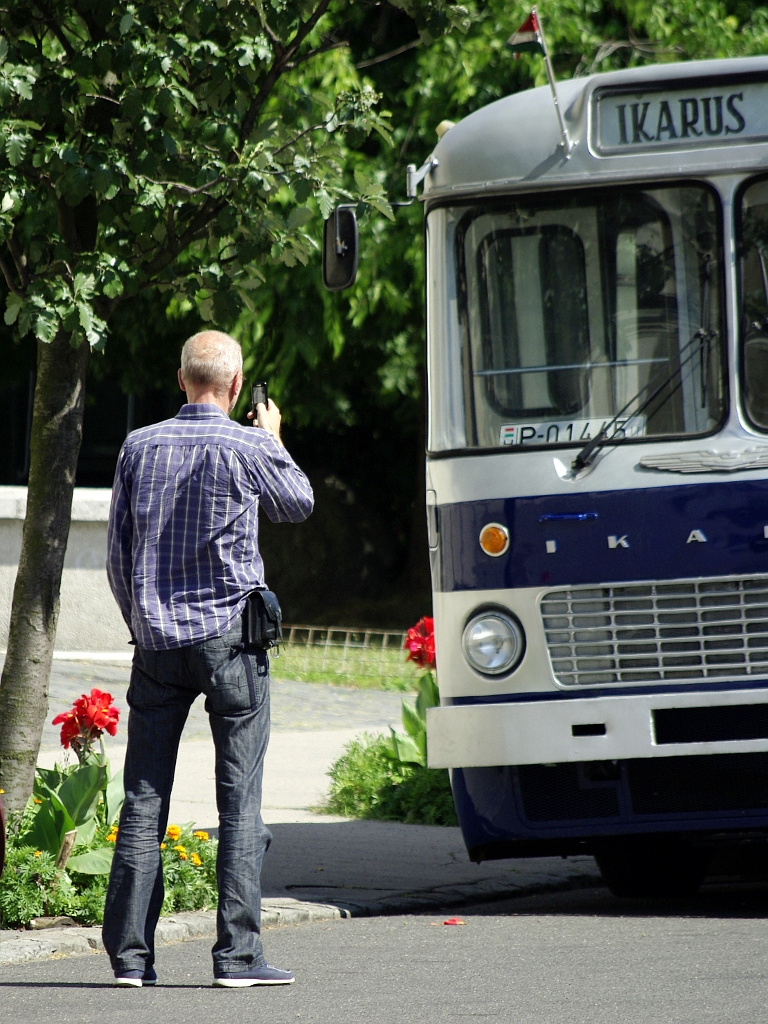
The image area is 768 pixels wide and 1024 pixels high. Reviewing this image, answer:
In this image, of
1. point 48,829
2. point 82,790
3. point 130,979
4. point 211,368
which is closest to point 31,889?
point 48,829

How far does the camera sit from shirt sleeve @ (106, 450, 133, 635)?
5.20 meters

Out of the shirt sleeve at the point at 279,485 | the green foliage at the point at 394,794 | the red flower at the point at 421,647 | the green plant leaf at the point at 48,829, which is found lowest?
the green plant leaf at the point at 48,829

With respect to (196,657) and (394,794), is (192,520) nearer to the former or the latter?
(196,657)

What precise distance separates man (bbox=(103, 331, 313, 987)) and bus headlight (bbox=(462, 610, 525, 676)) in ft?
4.68

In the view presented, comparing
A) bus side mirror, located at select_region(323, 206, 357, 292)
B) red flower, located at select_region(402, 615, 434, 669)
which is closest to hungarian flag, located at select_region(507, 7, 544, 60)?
bus side mirror, located at select_region(323, 206, 357, 292)

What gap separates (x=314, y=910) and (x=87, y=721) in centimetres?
114

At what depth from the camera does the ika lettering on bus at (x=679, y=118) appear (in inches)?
257

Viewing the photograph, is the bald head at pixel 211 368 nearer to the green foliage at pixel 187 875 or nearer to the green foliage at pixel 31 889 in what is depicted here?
the green foliage at pixel 31 889

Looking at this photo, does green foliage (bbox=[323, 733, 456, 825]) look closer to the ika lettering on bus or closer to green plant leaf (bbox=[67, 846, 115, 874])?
green plant leaf (bbox=[67, 846, 115, 874])

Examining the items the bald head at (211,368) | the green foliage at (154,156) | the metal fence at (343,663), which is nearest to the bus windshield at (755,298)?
the green foliage at (154,156)

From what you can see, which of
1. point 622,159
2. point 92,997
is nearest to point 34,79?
point 622,159

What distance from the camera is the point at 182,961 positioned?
5812 mm

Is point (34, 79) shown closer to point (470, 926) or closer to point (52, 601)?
point (52, 601)

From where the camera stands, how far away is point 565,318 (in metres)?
6.60
